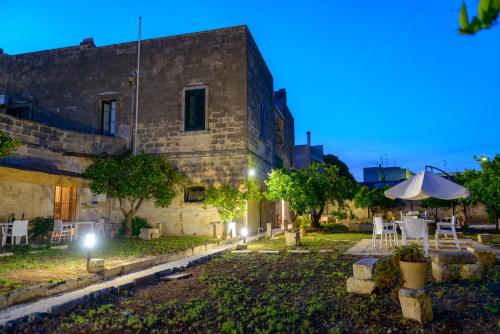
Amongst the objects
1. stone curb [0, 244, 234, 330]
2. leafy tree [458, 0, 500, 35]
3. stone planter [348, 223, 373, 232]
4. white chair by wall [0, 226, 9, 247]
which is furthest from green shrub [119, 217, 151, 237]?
leafy tree [458, 0, 500, 35]

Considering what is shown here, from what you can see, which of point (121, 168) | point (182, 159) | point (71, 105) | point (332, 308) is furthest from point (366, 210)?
point (332, 308)

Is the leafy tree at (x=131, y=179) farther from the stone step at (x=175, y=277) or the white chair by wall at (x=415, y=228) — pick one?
the white chair by wall at (x=415, y=228)

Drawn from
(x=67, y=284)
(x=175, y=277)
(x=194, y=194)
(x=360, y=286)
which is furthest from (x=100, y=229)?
(x=360, y=286)

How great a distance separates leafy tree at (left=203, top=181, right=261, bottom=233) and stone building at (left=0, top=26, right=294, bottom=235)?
2.12 feet

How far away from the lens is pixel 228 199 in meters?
12.8

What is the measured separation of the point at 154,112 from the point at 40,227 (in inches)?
239

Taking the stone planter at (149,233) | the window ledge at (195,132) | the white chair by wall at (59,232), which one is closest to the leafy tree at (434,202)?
the window ledge at (195,132)

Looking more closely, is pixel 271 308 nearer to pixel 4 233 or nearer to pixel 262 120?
pixel 4 233

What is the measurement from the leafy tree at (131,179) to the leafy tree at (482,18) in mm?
12035

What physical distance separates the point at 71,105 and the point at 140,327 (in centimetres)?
1470

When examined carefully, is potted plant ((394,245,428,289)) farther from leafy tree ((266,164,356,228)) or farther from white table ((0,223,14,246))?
white table ((0,223,14,246))

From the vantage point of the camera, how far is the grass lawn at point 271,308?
3.67 m

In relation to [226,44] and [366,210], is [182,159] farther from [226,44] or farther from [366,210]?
[366,210]

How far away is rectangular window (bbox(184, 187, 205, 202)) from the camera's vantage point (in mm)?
14086
